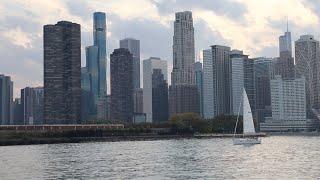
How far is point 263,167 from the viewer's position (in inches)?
3398

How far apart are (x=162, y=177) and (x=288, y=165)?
2536cm

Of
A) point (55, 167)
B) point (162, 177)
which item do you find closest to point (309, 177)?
point (162, 177)

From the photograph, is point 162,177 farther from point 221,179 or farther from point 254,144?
point 254,144

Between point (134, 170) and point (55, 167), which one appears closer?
point (134, 170)

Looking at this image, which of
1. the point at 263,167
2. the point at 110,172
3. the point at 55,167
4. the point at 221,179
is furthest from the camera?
the point at 55,167

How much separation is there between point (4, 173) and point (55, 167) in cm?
1171

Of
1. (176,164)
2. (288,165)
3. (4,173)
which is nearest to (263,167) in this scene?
(288,165)

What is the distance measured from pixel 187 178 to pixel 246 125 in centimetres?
12405

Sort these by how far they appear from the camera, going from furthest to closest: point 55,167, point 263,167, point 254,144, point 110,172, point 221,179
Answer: point 254,144 → point 55,167 → point 263,167 → point 110,172 → point 221,179

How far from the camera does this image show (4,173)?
82688 mm

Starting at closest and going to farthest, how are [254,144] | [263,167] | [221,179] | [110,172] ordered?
[221,179]
[110,172]
[263,167]
[254,144]

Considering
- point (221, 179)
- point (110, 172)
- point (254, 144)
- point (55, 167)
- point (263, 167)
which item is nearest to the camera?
point (221, 179)

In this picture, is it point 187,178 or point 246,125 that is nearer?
point 187,178

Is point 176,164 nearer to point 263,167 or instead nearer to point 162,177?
point 263,167
